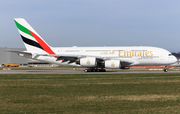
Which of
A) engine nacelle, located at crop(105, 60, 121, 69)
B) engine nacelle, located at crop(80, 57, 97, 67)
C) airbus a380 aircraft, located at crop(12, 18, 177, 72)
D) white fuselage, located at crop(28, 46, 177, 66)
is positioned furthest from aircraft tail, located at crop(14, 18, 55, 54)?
engine nacelle, located at crop(105, 60, 121, 69)

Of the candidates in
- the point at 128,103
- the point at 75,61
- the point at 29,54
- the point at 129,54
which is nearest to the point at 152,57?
the point at 129,54

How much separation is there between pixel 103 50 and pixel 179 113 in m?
38.2

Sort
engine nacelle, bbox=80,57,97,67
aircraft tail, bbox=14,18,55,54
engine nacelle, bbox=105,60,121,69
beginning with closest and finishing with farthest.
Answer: engine nacelle, bbox=105,60,121,69 → engine nacelle, bbox=80,57,97,67 → aircraft tail, bbox=14,18,55,54

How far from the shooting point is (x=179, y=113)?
10836mm

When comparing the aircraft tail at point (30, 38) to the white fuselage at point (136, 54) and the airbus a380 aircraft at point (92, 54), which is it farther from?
the white fuselage at point (136, 54)

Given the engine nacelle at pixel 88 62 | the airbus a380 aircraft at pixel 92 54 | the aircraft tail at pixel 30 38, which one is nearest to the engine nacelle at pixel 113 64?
the airbus a380 aircraft at pixel 92 54

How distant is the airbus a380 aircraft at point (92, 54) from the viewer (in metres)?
46.3

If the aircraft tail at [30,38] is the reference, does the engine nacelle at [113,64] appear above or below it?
below

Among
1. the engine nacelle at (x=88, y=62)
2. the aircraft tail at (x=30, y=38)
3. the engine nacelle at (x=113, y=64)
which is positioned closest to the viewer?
the engine nacelle at (x=113, y=64)

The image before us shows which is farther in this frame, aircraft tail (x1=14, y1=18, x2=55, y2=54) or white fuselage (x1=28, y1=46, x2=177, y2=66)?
Result: aircraft tail (x1=14, y1=18, x2=55, y2=54)

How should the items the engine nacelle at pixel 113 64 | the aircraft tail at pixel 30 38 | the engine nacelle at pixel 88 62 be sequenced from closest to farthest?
the engine nacelle at pixel 113 64, the engine nacelle at pixel 88 62, the aircraft tail at pixel 30 38

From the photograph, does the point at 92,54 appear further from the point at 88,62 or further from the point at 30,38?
the point at 30,38

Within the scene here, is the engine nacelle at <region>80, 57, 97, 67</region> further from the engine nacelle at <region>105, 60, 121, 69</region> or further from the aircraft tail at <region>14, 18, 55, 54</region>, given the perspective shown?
the aircraft tail at <region>14, 18, 55, 54</region>

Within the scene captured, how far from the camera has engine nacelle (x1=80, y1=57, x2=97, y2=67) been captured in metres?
46.2
